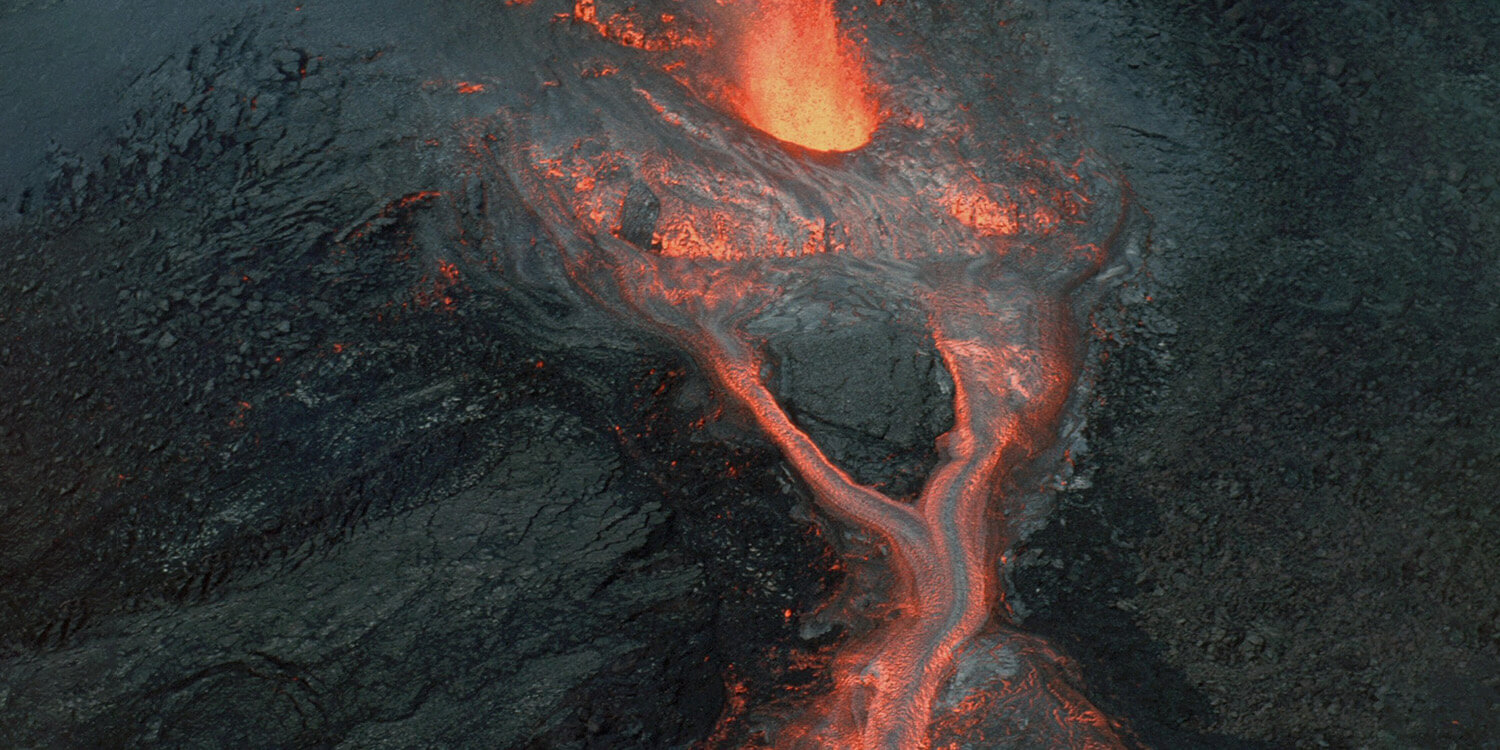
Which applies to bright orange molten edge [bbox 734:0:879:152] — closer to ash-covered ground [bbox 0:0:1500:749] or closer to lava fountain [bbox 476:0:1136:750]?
lava fountain [bbox 476:0:1136:750]

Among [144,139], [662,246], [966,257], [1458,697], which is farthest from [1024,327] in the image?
[144,139]

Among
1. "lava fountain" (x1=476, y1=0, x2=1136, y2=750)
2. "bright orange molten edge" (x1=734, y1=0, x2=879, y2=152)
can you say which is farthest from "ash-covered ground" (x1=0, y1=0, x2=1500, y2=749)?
"bright orange molten edge" (x1=734, y1=0, x2=879, y2=152)

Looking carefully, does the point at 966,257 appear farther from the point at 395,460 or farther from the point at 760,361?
the point at 395,460

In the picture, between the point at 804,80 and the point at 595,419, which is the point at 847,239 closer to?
the point at 804,80

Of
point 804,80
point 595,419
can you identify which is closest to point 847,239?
point 804,80

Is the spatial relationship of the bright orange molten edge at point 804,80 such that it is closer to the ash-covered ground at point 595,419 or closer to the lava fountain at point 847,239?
the lava fountain at point 847,239

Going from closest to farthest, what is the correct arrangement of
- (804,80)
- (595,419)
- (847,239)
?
(595,419), (847,239), (804,80)

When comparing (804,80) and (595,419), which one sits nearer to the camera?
(595,419)
